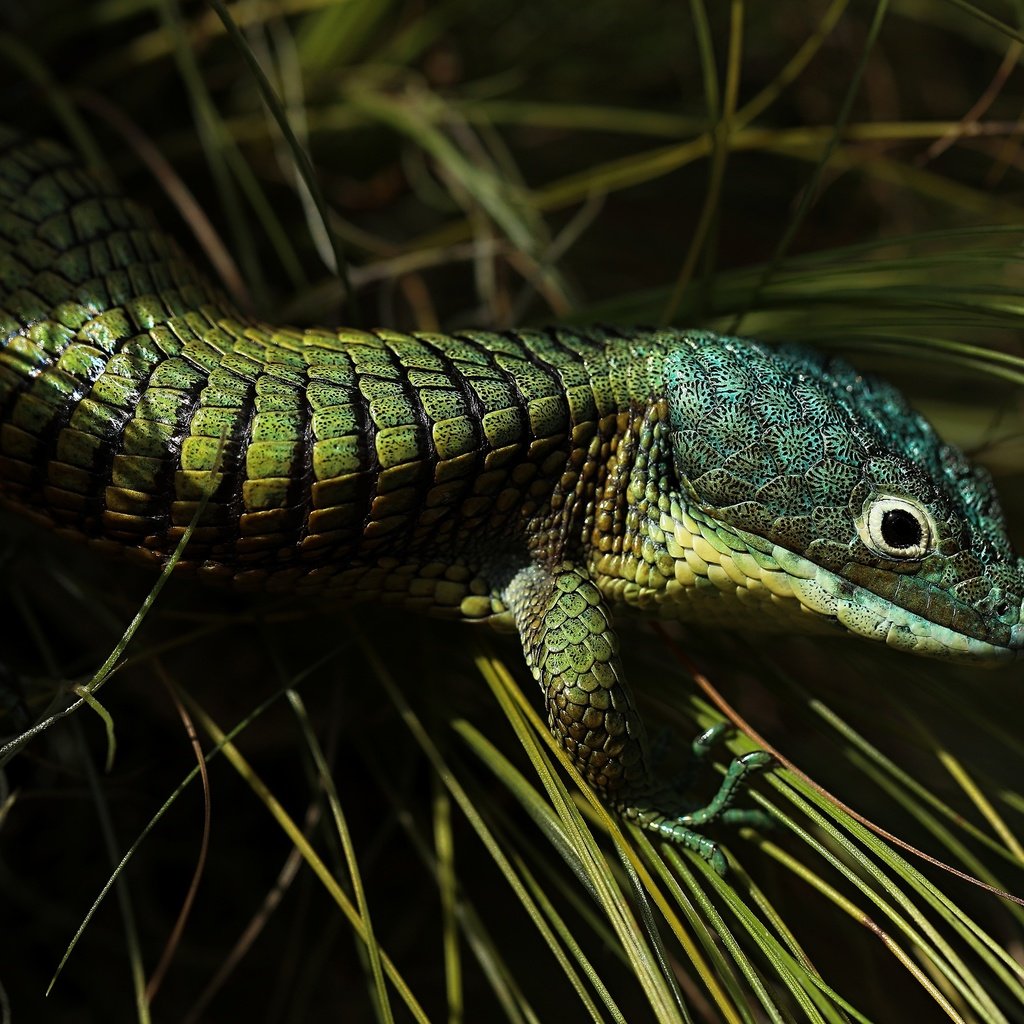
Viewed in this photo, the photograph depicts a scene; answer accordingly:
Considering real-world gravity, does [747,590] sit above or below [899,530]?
below

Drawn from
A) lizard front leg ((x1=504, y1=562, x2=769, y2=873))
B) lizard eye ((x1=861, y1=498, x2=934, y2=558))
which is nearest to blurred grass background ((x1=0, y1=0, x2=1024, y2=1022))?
lizard front leg ((x1=504, y1=562, x2=769, y2=873))

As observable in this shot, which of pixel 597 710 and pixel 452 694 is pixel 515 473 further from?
pixel 452 694

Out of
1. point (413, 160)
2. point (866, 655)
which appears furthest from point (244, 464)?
point (413, 160)

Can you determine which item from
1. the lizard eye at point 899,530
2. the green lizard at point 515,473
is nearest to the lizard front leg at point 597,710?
the green lizard at point 515,473

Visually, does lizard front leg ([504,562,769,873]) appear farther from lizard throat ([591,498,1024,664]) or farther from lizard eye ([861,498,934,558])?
lizard eye ([861,498,934,558])

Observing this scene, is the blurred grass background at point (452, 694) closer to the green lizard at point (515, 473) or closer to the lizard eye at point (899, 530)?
the green lizard at point (515, 473)

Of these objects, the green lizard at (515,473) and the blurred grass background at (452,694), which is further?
the blurred grass background at (452,694)

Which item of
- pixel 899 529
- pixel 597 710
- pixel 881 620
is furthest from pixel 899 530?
pixel 597 710
